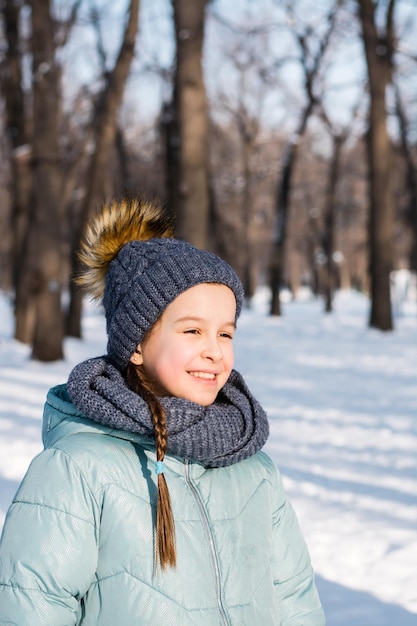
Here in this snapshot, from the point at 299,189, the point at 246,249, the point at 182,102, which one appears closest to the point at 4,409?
the point at 182,102

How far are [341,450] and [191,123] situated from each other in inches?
207

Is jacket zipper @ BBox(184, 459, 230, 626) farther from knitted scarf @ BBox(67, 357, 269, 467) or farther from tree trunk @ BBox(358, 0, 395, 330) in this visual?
tree trunk @ BBox(358, 0, 395, 330)

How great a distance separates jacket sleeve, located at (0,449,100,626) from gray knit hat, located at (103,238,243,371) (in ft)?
1.28

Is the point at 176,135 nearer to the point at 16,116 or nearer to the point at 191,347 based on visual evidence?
the point at 16,116

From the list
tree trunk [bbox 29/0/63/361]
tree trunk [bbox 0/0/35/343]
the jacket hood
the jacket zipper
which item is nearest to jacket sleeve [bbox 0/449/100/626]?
the jacket hood

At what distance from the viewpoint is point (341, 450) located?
6.25 metres

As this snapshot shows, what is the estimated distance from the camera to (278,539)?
2.05m

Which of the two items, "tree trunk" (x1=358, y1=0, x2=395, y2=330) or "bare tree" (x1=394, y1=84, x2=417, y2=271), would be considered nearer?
"tree trunk" (x1=358, y1=0, x2=395, y2=330)

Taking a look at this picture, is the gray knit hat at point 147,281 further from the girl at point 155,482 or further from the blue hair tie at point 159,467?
the blue hair tie at point 159,467

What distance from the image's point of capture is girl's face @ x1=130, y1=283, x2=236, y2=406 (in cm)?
194

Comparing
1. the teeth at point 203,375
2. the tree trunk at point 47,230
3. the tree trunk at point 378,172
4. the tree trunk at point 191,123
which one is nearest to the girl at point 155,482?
the teeth at point 203,375

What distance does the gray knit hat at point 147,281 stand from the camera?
6.35 ft

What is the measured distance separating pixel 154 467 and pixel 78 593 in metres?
0.33

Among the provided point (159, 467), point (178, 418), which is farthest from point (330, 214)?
point (159, 467)
